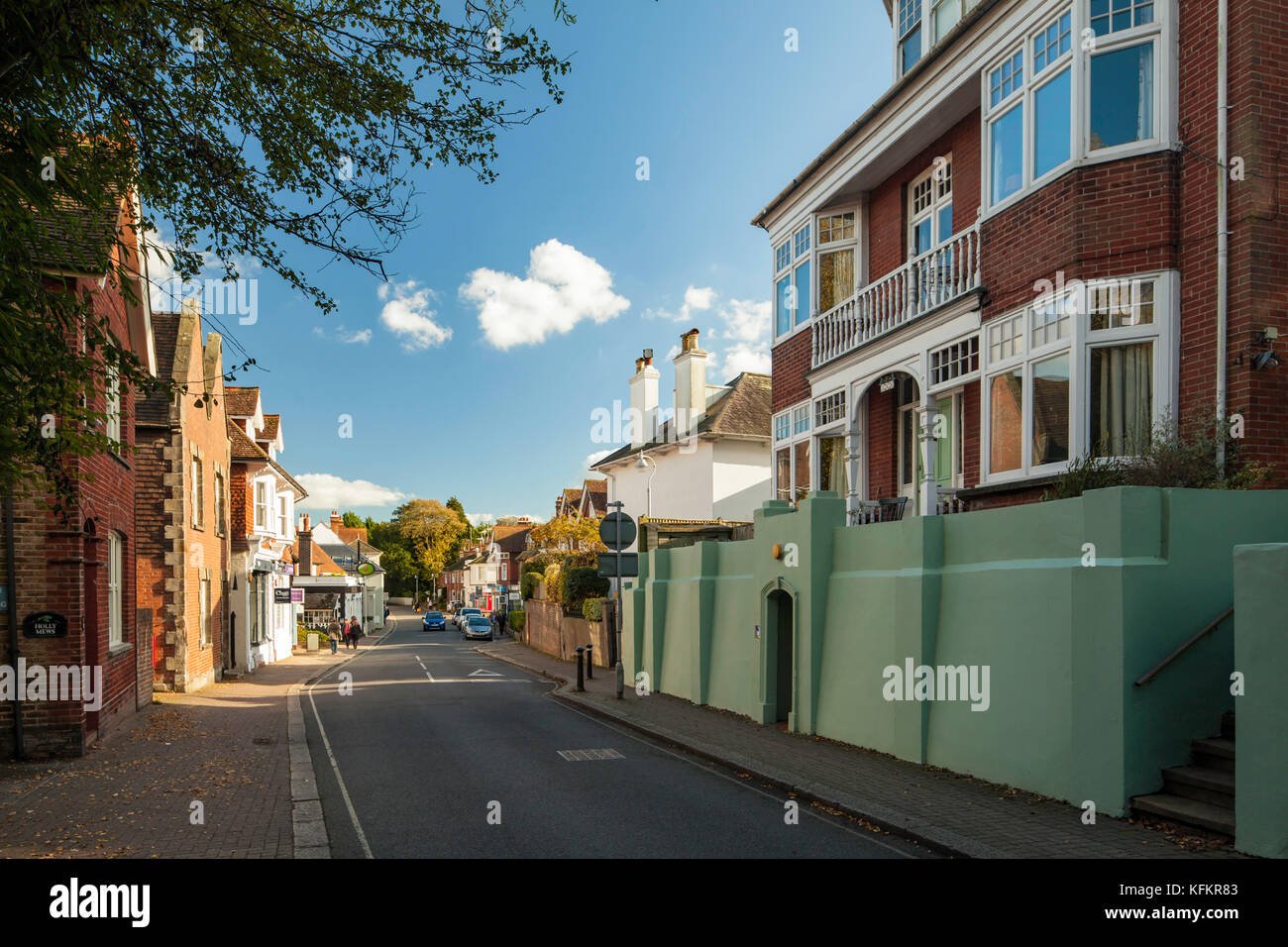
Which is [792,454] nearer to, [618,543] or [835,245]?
[618,543]

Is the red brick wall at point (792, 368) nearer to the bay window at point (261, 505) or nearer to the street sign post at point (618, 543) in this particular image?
the street sign post at point (618, 543)

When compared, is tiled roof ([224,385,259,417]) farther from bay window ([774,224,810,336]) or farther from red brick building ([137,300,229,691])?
bay window ([774,224,810,336])

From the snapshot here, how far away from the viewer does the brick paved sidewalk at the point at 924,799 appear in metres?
6.53

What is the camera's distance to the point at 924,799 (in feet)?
26.9

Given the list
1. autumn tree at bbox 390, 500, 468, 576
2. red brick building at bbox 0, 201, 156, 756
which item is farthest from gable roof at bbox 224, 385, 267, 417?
autumn tree at bbox 390, 500, 468, 576

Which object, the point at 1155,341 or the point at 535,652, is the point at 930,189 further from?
the point at 535,652

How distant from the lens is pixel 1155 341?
31.7 ft

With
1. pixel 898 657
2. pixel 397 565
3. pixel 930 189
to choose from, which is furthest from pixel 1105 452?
pixel 397 565

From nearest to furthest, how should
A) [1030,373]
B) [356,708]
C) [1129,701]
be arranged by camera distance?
[1129,701], [1030,373], [356,708]

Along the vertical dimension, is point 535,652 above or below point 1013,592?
below

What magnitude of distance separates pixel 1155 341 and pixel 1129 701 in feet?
14.8

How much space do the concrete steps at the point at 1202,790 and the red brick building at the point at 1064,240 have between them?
332 centimetres

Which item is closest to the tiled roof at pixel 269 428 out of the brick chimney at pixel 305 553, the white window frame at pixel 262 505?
the white window frame at pixel 262 505
